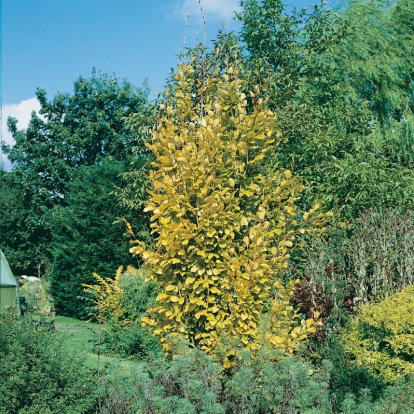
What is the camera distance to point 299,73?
10.2 m

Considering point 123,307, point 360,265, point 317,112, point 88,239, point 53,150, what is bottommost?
point 123,307

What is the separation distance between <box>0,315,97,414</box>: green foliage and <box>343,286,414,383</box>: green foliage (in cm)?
267

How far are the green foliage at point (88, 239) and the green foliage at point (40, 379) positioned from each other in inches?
310

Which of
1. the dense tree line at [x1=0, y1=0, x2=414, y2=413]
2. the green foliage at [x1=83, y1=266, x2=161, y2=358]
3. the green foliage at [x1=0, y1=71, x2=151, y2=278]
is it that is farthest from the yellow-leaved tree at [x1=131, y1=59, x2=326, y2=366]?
the green foliage at [x1=0, y1=71, x2=151, y2=278]

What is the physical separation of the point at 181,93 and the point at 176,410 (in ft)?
8.50

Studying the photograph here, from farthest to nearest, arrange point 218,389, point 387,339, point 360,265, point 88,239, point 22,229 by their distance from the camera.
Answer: point 22,229 → point 88,239 → point 360,265 → point 387,339 → point 218,389

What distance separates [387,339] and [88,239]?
29.4 ft

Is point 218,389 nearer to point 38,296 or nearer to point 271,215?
point 271,215

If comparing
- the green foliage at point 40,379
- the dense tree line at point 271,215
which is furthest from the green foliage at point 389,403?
the green foliage at point 40,379

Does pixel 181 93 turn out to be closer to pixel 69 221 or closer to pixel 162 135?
pixel 162 135

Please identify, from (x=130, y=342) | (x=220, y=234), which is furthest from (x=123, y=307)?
(x=220, y=234)

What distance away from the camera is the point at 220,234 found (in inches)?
195

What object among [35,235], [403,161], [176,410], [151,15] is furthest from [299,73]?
[35,235]

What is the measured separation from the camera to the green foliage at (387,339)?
5578 millimetres
